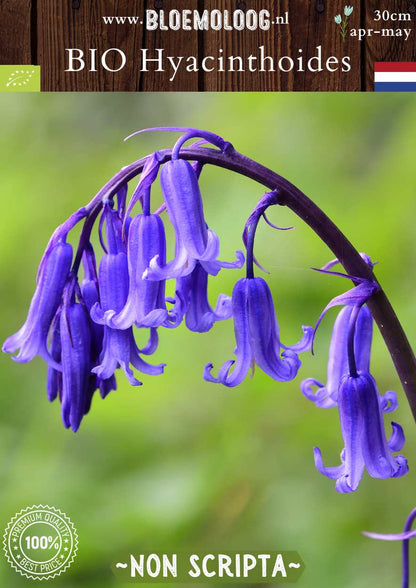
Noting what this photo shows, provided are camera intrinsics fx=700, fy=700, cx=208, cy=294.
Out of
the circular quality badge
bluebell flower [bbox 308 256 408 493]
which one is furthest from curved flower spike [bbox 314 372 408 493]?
the circular quality badge

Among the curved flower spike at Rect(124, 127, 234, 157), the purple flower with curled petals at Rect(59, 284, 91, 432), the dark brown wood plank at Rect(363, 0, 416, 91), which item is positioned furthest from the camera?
the dark brown wood plank at Rect(363, 0, 416, 91)

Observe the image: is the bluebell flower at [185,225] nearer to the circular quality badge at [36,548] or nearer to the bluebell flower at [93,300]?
the bluebell flower at [93,300]

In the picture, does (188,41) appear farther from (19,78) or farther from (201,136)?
(201,136)

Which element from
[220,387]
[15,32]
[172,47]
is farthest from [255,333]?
[15,32]

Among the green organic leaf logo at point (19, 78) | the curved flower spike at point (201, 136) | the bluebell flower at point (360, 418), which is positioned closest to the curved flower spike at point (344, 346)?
the bluebell flower at point (360, 418)

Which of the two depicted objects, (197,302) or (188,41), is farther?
(188,41)

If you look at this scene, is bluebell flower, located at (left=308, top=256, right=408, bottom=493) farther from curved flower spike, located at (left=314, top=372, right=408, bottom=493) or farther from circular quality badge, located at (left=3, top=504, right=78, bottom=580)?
circular quality badge, located at (left=3, top=504, right=78, bottom=580)

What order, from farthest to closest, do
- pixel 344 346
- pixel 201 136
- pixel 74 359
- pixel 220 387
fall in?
pixel 220 387
pixel 344 346
pixel 74 359
pixel 201 136

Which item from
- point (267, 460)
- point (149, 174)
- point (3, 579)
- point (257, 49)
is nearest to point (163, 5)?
point (257, 49)
